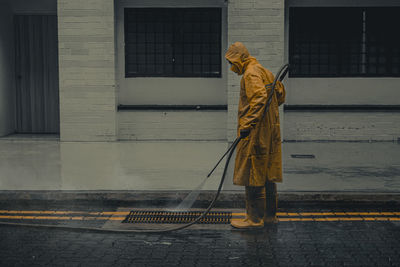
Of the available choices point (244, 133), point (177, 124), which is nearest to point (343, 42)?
point (177, 124)

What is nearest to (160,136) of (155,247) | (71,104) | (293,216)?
(71,104)

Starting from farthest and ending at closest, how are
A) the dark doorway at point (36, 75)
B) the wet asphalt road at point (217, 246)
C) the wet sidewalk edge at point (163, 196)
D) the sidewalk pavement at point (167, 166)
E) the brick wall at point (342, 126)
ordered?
the dark doorway at point (36, 75) < the brick wall at point (342, 126) < the sidewalk pavement at point (167, 166) < the wet sidewalk edge at point (163, 196) < the wet asphalt road at point (217, 246)

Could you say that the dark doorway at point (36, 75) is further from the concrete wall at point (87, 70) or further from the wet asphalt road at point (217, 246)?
the wet asphalt road at point (217, 246)

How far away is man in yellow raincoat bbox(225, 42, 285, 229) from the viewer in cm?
591

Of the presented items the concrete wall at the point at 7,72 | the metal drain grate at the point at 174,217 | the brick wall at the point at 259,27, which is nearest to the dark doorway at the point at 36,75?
the concrete wall at the point at 7,72

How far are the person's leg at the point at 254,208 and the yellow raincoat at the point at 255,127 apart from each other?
16 centimetres

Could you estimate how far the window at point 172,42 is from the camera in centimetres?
1420

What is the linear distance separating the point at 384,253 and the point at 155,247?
2186 mm

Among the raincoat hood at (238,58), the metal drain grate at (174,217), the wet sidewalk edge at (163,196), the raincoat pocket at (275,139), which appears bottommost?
the metal drain grate at (174,217)

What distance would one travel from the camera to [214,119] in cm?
1406

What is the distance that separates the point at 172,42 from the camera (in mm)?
14258

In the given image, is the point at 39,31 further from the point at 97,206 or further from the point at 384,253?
the point at 384,253

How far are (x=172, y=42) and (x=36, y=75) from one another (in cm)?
384

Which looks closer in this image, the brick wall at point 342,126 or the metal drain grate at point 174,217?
the metal drain grate at point 174,217
